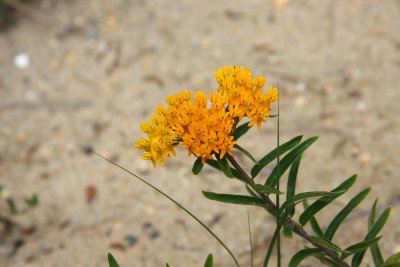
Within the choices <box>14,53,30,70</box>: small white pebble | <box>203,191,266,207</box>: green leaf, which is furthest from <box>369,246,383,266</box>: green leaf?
<box>14,53,30,70</box>: small white pebble

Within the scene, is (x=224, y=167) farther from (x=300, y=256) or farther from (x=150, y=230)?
(x=150, y=230)

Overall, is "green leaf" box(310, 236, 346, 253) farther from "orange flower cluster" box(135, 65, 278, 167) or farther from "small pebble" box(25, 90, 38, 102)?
"small pebble" box(25, 90, 38, 102)

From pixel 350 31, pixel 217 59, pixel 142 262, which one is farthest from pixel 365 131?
pixel 142 262

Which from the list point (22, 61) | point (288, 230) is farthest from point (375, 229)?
point (22, 61)

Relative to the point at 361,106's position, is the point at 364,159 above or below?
below

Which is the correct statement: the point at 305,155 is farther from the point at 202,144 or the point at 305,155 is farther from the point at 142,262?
the point at 202,144

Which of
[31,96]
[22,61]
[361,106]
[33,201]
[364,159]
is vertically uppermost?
[22,61]

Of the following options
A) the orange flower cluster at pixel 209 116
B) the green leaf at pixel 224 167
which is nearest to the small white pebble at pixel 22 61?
the orange flower cluster at pixel 209 116
